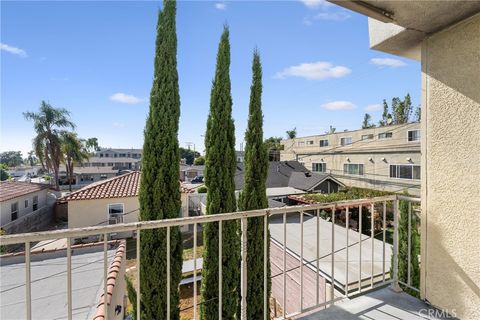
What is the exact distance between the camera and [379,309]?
2.03 metres

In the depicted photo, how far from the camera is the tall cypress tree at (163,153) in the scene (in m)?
5.22

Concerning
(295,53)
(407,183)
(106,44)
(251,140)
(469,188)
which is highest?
(106,44)

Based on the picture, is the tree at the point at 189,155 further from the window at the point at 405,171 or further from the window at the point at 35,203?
the window at the point at 405,171

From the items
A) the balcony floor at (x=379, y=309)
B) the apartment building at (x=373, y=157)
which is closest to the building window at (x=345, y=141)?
the apartment building at (x=373, y=157)

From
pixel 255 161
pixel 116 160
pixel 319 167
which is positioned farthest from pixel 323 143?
pixel 116 160

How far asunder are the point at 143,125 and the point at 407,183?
17333 mm

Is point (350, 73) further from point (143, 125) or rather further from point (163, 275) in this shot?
point (163, 275)

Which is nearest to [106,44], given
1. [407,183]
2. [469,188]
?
[469,188]

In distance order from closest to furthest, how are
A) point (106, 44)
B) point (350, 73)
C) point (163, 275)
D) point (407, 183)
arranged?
1. point (163, 275)
2. point (106, 44)
3. point (350, 73)
4. point (407, 183)

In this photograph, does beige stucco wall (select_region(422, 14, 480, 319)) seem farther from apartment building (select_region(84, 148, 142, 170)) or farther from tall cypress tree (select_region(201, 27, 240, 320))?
apartment building (select_region(84, 148, 142, 170))

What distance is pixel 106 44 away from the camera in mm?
8477

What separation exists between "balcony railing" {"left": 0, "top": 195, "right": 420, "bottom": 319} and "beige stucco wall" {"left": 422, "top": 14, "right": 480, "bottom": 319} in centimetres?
26

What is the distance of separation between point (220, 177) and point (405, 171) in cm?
A: 1591

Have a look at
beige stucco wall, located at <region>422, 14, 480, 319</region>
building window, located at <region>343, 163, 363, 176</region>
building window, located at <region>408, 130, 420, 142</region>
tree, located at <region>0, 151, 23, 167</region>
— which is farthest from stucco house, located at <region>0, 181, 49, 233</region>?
tree, located at <region>0, 151, 23, 167</region>
